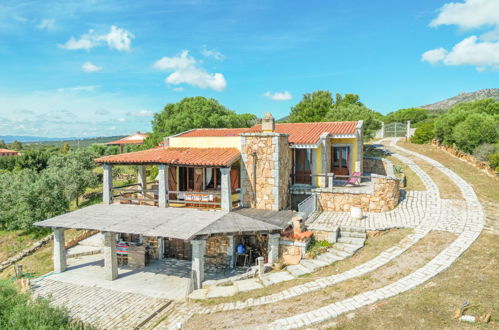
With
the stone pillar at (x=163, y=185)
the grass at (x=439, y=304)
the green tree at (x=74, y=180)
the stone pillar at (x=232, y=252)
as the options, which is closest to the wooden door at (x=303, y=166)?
the stone pillar at (x=232, y=252)

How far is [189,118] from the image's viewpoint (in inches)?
1369

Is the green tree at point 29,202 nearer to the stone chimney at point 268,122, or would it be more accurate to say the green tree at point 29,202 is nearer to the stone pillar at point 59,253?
the stone pillar at point 59,253

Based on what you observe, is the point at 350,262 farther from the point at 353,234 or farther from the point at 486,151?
the point at 486,151

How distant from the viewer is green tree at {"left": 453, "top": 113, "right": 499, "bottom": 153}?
28.0 metres

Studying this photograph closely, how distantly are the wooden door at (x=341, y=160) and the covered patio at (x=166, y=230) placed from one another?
27.3 ft

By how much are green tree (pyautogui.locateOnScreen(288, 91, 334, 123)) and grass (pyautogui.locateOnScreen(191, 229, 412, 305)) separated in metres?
30.3

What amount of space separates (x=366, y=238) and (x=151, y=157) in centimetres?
1119

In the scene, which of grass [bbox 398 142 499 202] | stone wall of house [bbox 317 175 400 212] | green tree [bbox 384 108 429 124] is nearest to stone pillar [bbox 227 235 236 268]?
stone wall of house [bbox 317 175 400 212]

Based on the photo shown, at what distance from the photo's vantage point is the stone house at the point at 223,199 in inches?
502

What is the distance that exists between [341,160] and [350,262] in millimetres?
10584

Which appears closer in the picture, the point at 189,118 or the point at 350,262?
the point at 350,262

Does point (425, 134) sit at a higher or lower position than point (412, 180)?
higher

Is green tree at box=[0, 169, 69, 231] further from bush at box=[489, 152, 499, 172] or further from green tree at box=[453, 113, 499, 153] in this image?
green tree at box=[453, 113, 499, 153]

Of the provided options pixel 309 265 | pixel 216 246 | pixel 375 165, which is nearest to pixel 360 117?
pixel 375 165
